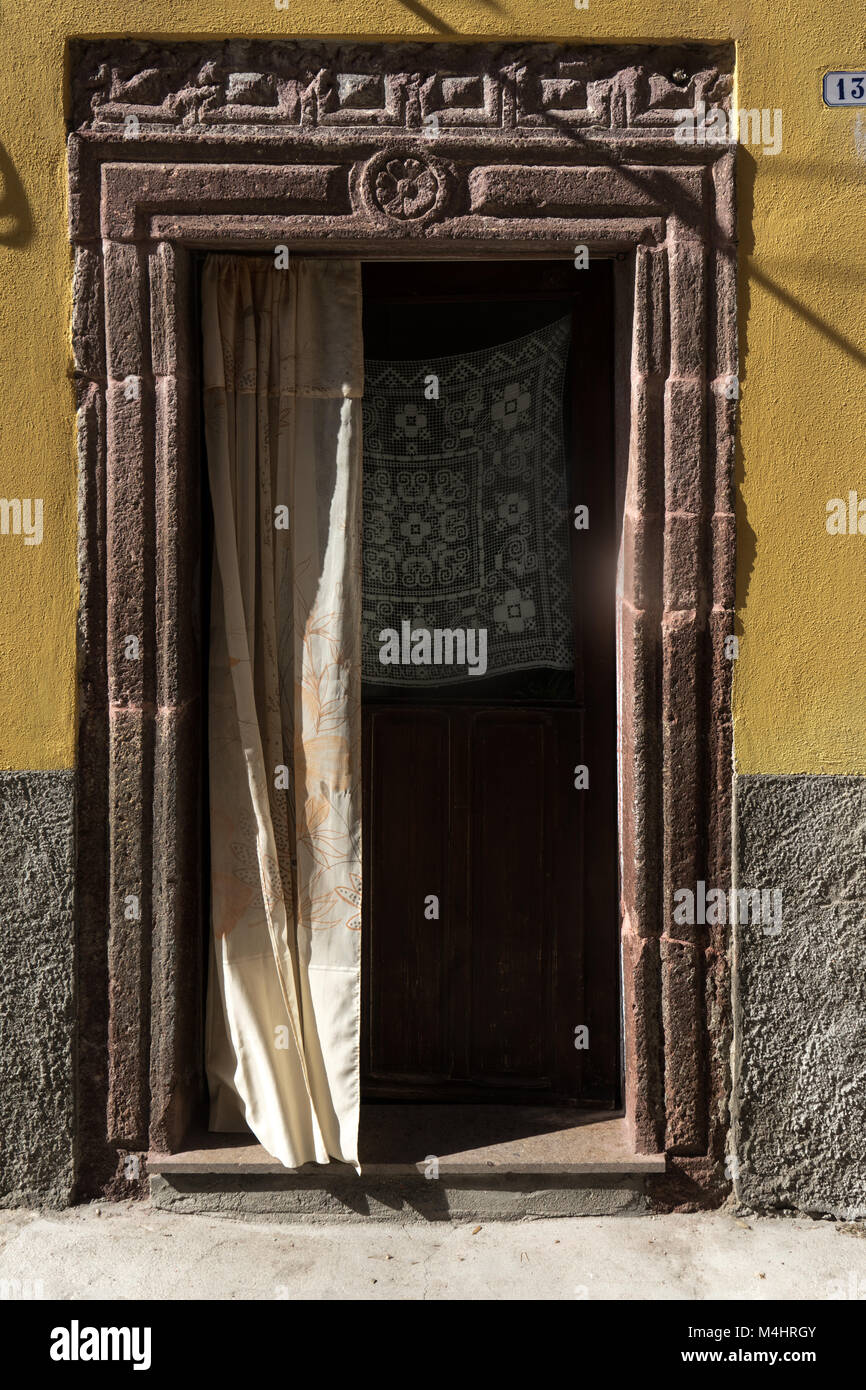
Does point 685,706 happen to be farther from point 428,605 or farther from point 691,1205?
point 691,1205

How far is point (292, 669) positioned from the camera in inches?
124

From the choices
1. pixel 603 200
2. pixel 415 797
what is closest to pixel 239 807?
pixel 415 797

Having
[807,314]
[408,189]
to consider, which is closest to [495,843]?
[807,314]

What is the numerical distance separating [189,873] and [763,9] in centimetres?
290

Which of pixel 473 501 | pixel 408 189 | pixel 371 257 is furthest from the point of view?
pixel 473 501

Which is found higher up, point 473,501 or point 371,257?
point 371,257

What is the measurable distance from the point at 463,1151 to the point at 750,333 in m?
2.47

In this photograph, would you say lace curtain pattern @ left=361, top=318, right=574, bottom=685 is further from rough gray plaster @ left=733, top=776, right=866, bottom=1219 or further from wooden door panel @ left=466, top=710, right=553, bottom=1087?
rough gray plaster @ left=733, top=776, right=866, bottom=1219

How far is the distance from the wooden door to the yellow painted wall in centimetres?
58

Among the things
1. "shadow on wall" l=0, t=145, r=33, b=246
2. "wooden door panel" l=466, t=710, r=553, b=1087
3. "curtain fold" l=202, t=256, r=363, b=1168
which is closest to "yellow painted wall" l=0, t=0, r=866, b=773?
"shadow on wall" l=0, t=145, r=33, b=246

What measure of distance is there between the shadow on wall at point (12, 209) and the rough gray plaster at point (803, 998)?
252cm

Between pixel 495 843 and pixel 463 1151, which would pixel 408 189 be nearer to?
pixel 495 843

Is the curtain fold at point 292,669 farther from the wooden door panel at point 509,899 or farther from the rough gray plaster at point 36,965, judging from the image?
the wooden door panel at point 509,899

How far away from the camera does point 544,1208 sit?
302 cm
